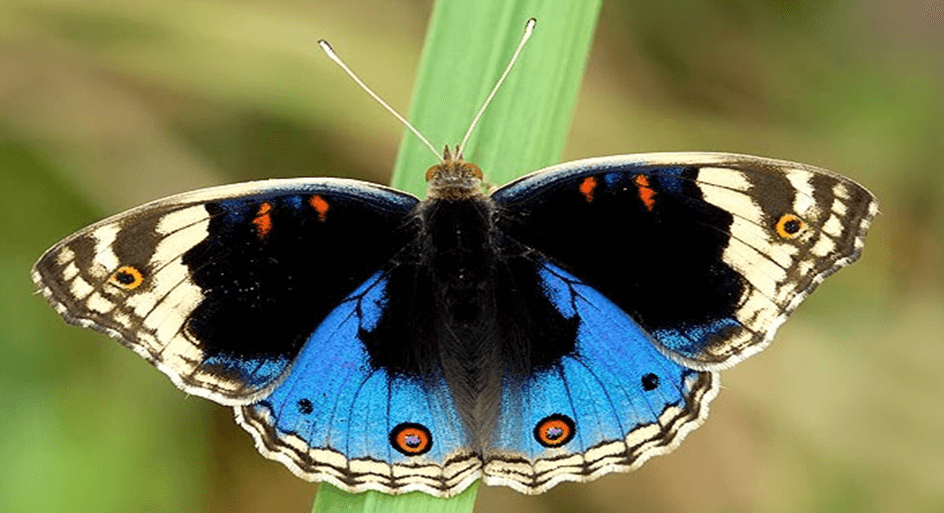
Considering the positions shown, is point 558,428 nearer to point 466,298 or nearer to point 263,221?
point 466,298

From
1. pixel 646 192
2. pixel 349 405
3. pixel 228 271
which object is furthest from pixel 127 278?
pixel 646 192

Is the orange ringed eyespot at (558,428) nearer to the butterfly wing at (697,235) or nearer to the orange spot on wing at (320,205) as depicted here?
the butterfly wing at (697,235)

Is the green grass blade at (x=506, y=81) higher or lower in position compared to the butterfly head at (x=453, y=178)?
higher

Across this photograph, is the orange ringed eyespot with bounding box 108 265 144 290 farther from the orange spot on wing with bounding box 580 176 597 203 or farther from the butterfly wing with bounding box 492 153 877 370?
the orange spot on wing with bounding box 580 176 597 203

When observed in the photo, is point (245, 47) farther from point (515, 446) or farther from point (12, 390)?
point (515, 446)

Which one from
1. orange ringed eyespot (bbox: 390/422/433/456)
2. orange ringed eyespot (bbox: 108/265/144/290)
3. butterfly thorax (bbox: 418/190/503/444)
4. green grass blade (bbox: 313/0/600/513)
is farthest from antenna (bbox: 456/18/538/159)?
orange ringed eyespot (bbox: 108/265/144/290)

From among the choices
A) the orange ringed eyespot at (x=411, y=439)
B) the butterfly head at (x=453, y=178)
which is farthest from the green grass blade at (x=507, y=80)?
the orange ringed eyespot at (x=411, y=439)
